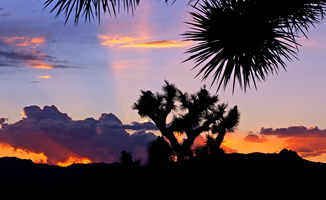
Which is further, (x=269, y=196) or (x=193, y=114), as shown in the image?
(x=269, y=196)

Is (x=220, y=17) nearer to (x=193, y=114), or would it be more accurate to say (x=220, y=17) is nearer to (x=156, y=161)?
(x=156, y=161)

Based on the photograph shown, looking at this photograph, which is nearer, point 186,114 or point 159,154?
point 159,154

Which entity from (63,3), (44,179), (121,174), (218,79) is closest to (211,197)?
(121,174)

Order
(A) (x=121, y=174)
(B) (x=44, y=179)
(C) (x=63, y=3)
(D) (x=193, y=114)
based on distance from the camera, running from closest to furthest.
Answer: (C) (x=63, y=3) < (A) (x=121, y=174) < (D) (x=193, y=114) < (B) (x=44, y=179)

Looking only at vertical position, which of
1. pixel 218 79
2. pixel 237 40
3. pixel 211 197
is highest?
pixel 237 40

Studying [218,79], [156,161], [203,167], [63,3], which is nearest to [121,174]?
[156,161]

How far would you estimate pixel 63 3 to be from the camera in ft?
19.2

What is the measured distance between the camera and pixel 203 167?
27.7 feet

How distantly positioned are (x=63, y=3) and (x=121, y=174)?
13.0 ft

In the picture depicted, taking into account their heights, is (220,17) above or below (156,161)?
above

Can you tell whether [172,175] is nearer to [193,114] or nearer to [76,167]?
[193,114]

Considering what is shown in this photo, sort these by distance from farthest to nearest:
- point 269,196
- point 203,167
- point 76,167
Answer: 1. point 76,167
2. point 269,196
3. point 203,167

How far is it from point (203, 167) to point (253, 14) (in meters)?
3.16

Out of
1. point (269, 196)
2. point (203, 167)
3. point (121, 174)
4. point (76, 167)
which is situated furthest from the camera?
point (76, 167)
